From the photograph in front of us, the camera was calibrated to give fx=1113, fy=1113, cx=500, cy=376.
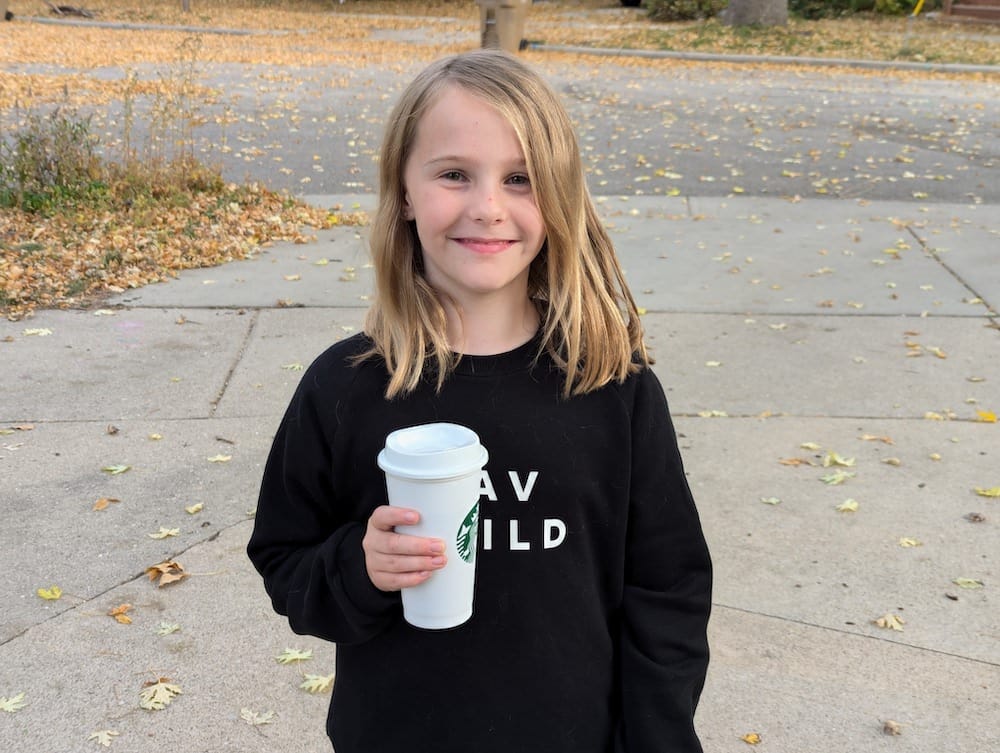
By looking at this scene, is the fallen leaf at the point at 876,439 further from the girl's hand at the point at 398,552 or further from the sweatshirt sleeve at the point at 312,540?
the girl's hand at the point at 398,552

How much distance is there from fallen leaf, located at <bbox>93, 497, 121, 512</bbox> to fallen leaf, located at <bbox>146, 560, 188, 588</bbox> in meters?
0.52

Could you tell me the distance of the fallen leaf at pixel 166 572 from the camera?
3.65 meters

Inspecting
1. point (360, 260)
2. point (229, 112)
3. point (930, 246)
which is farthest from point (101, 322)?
point (229, 112)

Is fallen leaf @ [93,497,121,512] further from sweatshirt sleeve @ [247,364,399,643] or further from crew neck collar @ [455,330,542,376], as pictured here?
crew neck collar @ [455,330,542,376]

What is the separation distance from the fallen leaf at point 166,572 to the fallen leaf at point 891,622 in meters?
2.24

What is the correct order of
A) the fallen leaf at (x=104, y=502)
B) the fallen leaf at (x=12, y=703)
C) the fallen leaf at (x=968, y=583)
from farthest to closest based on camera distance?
the fallen leaf at (x=104, y=502) → the fallen leaf at (x=968, y=583) → the fallen leaf at (x=12, y=703)

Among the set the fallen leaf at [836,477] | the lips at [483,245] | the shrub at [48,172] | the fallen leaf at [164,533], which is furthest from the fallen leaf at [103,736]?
the shrub at [48,172]

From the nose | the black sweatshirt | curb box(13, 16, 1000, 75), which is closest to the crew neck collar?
the black sweatshirt

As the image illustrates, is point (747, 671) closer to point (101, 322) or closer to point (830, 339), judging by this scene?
point (830, 339)

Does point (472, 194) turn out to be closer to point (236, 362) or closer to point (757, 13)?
point (236, 362)

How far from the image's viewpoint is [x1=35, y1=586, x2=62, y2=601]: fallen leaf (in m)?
3.56

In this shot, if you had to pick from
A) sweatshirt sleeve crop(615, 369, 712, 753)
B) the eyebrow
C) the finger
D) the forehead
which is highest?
the forehead

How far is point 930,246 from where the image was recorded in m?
7.78

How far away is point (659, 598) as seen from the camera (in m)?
1.70
